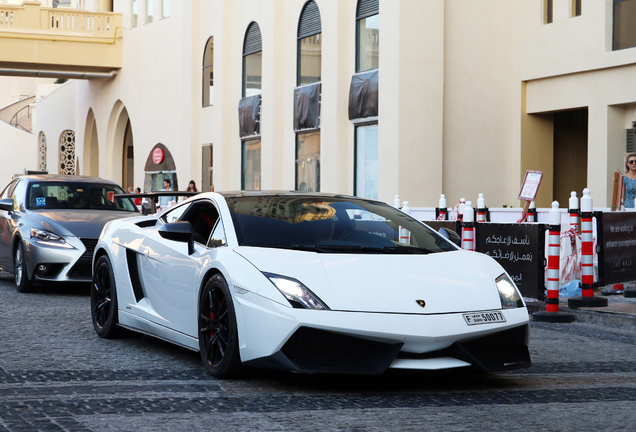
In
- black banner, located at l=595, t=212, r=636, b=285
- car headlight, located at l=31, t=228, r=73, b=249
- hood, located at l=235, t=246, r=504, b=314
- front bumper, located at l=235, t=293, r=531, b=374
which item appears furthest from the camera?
car headlight, located at l=31, t=228, r=73, b=249

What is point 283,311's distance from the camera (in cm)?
505

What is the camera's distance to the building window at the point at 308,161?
2300 cm

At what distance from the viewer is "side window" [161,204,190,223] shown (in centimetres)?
690

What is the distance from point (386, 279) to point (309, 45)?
18.9m

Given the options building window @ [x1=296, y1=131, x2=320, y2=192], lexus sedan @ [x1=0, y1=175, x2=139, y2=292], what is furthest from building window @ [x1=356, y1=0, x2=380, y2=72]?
lexus sedan @ [x1=0, y1=175, x2=139, y2=292]

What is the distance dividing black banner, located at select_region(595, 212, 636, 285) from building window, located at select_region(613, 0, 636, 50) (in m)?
7.44

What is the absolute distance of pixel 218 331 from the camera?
564cm

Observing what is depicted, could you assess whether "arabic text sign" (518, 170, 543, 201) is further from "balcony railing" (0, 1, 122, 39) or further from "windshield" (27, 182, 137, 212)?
"balcony railing" (0, 1, 122, 39)

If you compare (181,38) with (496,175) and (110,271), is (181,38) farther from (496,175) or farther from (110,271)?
(110,271)

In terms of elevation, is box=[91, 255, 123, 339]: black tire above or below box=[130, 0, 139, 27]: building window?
below

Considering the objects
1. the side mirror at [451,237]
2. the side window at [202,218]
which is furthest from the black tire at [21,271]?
the side mirror at [451,237]

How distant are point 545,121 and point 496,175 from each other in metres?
1.70

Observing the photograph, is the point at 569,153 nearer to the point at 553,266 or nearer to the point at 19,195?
the point at 553,266

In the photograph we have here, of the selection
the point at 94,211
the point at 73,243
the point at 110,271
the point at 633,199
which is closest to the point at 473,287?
the point at 110,271
